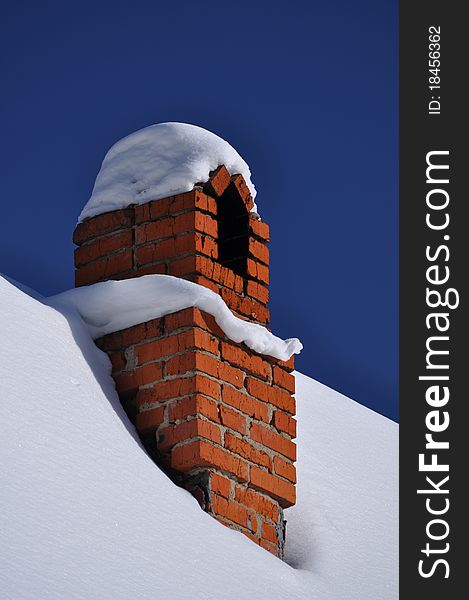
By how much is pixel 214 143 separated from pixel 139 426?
1.15m

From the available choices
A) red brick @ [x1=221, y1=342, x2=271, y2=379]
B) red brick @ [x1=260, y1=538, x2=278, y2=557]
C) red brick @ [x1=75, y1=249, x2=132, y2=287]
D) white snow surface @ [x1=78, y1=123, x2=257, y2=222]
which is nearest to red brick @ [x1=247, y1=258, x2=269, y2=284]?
white snow surface @ [x1=78, y1=123, x2=257, y2=222]

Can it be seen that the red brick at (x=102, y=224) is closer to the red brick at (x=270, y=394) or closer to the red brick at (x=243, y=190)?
the red brick at (x=243, y=190)

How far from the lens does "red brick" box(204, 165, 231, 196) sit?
5.41m

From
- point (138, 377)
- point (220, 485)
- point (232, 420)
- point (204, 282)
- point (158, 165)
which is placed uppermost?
point (158, 165)

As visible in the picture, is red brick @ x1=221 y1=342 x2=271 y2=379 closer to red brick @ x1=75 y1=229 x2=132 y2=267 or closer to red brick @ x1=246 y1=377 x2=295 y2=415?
red brick @ x1=246 y1=377 x2=295 y2=415

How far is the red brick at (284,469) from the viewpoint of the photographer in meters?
5.29

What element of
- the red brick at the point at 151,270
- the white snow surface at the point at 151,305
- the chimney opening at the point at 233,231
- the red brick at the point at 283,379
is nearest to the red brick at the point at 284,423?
the red brick at the point at 283,379

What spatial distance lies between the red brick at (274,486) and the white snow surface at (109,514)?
16 cm

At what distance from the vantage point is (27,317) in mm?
5066

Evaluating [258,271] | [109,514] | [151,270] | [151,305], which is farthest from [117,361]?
[109,514]

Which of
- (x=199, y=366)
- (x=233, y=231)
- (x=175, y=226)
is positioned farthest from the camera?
(x=233, y=231)

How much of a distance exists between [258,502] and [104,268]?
104 cm

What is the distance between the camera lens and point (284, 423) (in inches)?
212

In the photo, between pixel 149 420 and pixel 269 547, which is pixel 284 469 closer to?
pixel 269 547
